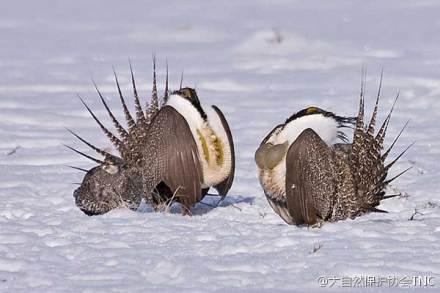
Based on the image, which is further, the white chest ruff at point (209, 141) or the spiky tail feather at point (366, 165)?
the white chest ruff at point (209, 141)

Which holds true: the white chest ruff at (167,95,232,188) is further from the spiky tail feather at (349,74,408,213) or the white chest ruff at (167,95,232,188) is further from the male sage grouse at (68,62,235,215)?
the spiky tail feather at (349,74,408,213)

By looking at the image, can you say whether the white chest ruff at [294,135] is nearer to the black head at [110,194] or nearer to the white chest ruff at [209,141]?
the white chest ruff at [209,141]

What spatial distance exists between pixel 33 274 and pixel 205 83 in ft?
17.9

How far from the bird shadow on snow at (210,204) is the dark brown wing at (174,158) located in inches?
5.5

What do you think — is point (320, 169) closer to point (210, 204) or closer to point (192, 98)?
point (192, 98)

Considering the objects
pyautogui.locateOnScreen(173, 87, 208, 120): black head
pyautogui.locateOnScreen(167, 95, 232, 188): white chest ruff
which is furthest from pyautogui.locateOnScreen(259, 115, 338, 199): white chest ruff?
pyautogui.locateOnScreen(173, 87, 208, 120): black head

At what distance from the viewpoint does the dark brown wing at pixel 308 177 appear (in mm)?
4867

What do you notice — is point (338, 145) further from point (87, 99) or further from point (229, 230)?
point (87, 99)

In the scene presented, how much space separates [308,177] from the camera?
4.88 m

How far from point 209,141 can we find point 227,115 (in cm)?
297

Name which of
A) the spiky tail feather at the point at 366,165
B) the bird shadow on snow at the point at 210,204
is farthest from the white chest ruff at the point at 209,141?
the spiky tail feather at the point at 366,165

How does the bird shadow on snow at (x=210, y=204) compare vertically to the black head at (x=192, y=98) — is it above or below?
below

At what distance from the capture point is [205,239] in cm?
470
